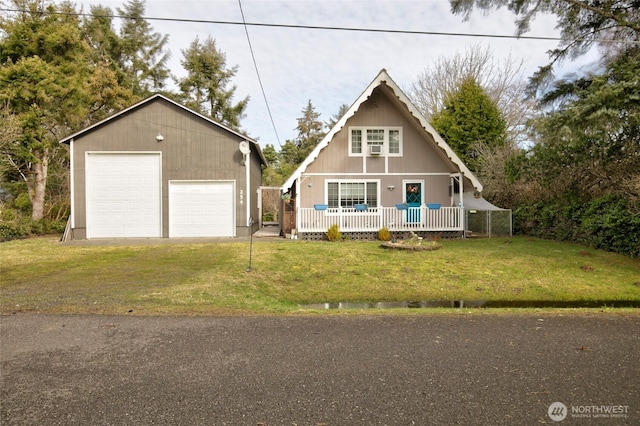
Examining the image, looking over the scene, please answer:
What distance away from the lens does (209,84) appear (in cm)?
3388

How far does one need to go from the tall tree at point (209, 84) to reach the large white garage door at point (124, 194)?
18904mm

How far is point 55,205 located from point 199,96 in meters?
17.1

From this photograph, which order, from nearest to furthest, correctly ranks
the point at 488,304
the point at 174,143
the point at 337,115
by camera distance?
the point at 488,304 < the point at 174,143 < the point at 337,115

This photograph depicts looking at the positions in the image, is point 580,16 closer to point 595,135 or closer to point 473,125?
point 595,135

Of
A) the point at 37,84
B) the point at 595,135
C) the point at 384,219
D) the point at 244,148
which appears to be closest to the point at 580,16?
the point at 595,135

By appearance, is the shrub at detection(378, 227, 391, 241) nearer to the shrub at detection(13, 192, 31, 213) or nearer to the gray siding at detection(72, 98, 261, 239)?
the gray siding at detection(72, 98, 261, 239)

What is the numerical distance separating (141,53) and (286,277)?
32.2m

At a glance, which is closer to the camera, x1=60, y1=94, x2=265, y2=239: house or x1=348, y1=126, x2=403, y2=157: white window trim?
x1=60, y1=94, x2=265, y2=239: house

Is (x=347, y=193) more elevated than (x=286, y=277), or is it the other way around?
(x=347, y=193)

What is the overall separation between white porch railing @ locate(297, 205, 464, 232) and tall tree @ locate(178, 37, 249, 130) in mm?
22232

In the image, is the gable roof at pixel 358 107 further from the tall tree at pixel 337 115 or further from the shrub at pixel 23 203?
the tall tree at pixel 337 115

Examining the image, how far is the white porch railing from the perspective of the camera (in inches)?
615

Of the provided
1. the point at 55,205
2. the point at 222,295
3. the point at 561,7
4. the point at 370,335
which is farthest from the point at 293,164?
the point at 370,335

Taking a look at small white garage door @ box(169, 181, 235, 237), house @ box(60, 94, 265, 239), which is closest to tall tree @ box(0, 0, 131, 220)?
house @ box(60, 94, 265, 239)
